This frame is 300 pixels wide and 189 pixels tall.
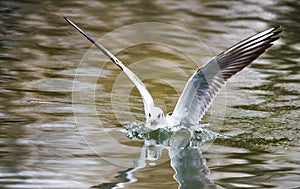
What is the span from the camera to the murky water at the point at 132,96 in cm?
793

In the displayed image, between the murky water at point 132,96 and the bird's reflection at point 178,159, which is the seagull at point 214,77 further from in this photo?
the murky water at point 132,96

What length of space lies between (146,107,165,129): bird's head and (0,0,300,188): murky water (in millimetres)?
252

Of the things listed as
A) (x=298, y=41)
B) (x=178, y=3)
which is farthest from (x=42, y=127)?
(x=178, y=3)

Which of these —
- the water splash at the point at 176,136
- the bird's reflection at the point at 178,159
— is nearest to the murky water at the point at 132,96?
the bird's reflection at the point at 178,159

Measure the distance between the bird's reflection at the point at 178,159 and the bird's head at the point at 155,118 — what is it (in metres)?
0.15

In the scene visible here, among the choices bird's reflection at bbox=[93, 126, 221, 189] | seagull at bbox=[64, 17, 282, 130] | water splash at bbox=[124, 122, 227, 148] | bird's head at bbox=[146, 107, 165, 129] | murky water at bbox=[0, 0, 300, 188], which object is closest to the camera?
bird's reflection at bbox=[93, 126, 221, 189]

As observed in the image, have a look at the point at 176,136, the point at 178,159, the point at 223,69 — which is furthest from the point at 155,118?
the point at 223,69

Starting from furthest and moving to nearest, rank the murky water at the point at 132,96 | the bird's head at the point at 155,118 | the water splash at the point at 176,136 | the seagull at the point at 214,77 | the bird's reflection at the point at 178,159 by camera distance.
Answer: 1. the water splash at the point at 176,136
2. the bird's head at the point at 155,118
3. the seagull at the point at 214,77
4. the murky water at the point at 132,96
5. the bird's reflection at the point at 178,159

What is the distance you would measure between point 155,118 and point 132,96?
1.98m

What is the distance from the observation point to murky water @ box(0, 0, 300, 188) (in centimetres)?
793

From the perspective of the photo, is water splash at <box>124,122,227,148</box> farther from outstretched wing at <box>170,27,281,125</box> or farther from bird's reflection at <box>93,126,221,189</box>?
outstretched wing at <box>170,27,281,125</box>

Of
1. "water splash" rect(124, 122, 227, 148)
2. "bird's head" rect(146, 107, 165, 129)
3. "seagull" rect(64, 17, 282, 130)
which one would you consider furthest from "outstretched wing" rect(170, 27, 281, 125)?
"water splash" rect(124, 122, 227, 148)

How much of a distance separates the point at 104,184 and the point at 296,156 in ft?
7.71

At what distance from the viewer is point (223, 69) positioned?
29.2ft
